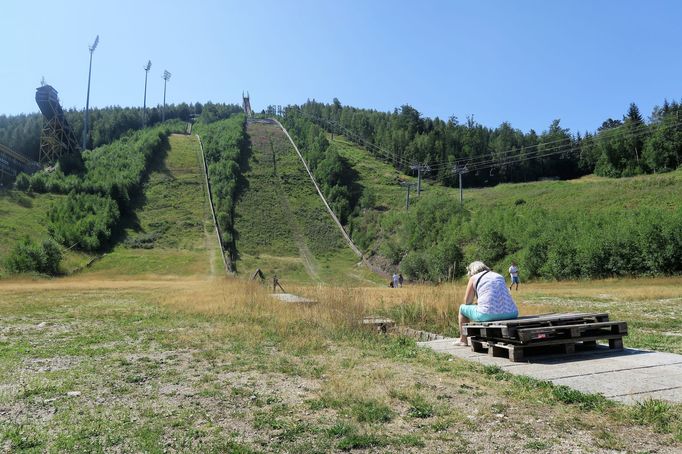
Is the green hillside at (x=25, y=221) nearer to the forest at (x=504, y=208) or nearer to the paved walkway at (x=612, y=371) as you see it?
the forest at (x=504, y=208)

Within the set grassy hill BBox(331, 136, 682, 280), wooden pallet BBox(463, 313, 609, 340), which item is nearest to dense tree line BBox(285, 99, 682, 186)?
grassy hill BBox(331, 136, 682, 280)

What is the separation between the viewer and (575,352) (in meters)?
8.86

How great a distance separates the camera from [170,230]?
72.2 m

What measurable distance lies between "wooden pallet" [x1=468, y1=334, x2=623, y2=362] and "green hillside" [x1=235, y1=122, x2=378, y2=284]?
33947mm

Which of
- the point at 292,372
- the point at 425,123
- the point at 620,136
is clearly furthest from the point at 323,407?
the point at 425,123

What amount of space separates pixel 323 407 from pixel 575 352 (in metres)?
4.96

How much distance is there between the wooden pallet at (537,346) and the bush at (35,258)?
49.4 m

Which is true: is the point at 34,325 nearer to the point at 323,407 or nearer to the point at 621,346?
the point at 323,407

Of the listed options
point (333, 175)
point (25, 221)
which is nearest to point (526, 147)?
point (333, 175)

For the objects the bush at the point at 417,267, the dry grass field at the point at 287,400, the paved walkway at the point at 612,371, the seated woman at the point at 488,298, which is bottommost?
the dry grass field at the point at 287,400

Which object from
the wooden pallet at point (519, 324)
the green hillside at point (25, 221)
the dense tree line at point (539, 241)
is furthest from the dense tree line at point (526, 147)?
the wooden pallet at point (519, 324)

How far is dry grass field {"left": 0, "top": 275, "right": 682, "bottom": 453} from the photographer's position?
498 cm

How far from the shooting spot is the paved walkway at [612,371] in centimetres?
632

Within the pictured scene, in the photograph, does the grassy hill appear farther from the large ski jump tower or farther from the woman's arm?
the large ski jump tower
